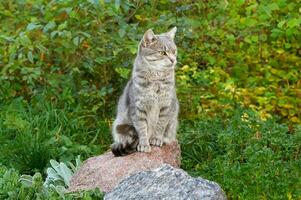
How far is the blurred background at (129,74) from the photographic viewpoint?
23.4ft

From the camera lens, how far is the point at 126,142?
6.64 metres

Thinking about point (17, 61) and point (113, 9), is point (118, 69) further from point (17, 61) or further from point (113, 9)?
point (17, 61)

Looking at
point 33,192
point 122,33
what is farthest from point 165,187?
point 122,33

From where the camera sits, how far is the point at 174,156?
22.2 feet

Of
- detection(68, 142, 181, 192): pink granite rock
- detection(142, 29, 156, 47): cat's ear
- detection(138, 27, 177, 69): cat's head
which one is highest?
detection(142, 29, 156, 47): cat's ear

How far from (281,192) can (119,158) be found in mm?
1404

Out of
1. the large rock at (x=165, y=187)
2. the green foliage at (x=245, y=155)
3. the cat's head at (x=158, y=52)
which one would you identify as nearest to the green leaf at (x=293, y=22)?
the green foliage at (x=245, y=155)

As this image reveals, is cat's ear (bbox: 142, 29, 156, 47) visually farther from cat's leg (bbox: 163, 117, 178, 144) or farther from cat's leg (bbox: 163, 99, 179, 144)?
cat's leg (bbox: 163, 117, 178, 144)

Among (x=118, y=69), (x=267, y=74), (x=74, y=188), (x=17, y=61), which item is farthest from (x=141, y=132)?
(x=267, y=74)

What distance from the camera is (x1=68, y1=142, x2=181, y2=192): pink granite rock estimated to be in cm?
627

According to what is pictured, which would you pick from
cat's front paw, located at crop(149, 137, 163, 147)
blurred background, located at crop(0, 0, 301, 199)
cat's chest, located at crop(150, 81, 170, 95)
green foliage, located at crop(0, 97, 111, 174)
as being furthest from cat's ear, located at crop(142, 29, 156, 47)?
green foliage, located at crop(0, 97, 111, 174)

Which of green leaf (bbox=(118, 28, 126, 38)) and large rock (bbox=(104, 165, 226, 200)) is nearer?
large rock (bbox=(104, 165, 226, 200))

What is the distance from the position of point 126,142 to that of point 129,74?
69.4 inches

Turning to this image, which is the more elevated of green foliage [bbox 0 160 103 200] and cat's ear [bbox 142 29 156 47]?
cat's ear [bbox 142 29 156 47]
